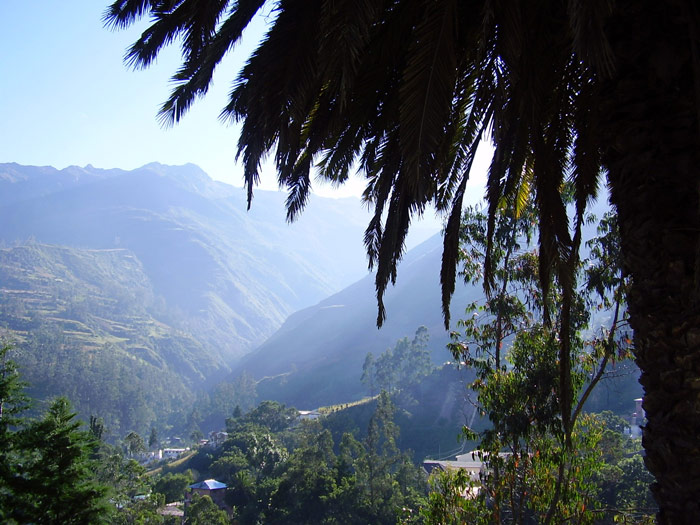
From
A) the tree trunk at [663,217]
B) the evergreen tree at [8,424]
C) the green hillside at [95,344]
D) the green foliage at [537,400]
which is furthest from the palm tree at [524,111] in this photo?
the green hillside at [95,344]

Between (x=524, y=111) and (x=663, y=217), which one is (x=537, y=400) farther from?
(x=663, y=217)

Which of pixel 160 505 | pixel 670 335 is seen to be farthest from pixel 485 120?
pixel 160 505

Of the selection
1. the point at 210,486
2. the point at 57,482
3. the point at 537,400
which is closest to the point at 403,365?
the point at 210,486

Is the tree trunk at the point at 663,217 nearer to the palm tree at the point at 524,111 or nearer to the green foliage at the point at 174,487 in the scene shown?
the palm tree at the point at 524,111

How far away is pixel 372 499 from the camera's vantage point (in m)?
25.9

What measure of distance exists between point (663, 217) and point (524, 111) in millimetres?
985

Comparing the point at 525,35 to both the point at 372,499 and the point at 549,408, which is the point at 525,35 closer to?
the point at 549,408

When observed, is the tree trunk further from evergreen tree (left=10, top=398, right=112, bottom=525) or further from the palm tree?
evergreen tree (left=10, top=398, right=112, bottom=525)

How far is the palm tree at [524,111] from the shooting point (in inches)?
81.8

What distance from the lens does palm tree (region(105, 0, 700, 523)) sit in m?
2.08

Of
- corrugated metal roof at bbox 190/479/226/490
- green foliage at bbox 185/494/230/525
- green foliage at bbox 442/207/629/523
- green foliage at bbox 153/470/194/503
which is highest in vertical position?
green foliage at bbox 442/207/629/523

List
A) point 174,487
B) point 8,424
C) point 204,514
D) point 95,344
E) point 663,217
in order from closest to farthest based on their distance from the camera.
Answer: point 663,217, point 8,424, point 204,514, point 174,487, point 95,344

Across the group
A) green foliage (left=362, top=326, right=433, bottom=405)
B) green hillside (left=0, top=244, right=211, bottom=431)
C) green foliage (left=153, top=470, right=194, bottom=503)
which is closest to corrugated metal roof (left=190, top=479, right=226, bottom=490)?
green foliage (left=153, top=470, right=194, bottom=503)

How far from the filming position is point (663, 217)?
213 centimetres
